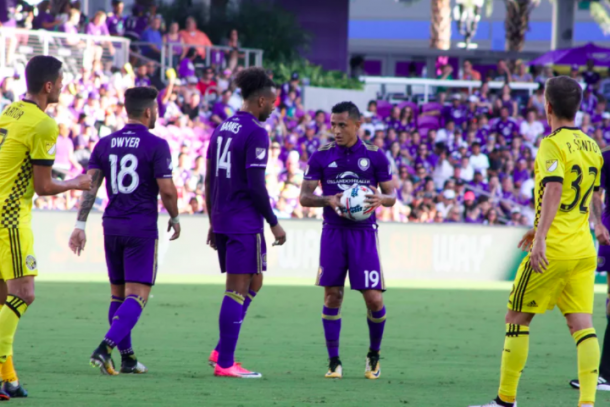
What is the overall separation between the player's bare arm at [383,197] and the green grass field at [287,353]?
4.58ft

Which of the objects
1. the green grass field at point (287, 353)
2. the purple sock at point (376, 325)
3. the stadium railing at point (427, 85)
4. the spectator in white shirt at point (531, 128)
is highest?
the stadium railing at point (427, 85)

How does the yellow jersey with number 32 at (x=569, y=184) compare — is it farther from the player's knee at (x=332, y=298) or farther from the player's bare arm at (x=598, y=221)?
the player's knee at (x=332, y=298)

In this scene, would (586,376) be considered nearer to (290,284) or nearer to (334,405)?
(334,405)

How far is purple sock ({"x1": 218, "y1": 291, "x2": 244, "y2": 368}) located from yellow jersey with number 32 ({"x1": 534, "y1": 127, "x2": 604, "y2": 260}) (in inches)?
103

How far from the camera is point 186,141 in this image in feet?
69.7

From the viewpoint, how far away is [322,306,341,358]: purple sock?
806 cm

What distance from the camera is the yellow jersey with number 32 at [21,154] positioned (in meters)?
6.43

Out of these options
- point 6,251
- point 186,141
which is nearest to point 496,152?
point 186,141

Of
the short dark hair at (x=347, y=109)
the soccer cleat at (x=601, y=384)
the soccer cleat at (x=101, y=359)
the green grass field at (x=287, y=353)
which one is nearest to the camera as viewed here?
the green grass field at (x=287, y=353)

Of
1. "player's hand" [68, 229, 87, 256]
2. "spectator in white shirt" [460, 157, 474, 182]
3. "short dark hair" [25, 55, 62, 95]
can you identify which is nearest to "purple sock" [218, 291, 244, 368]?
"player's hand" [68, 229, 87, 256]

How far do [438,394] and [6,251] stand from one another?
10.4 ft

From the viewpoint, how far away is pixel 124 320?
7.50 m

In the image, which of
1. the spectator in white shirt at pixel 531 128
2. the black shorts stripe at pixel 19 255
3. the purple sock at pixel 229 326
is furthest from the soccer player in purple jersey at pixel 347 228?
the spectator in white shirt at pixel 531 128

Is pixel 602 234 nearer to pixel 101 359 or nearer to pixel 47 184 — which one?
pixel 101 359
